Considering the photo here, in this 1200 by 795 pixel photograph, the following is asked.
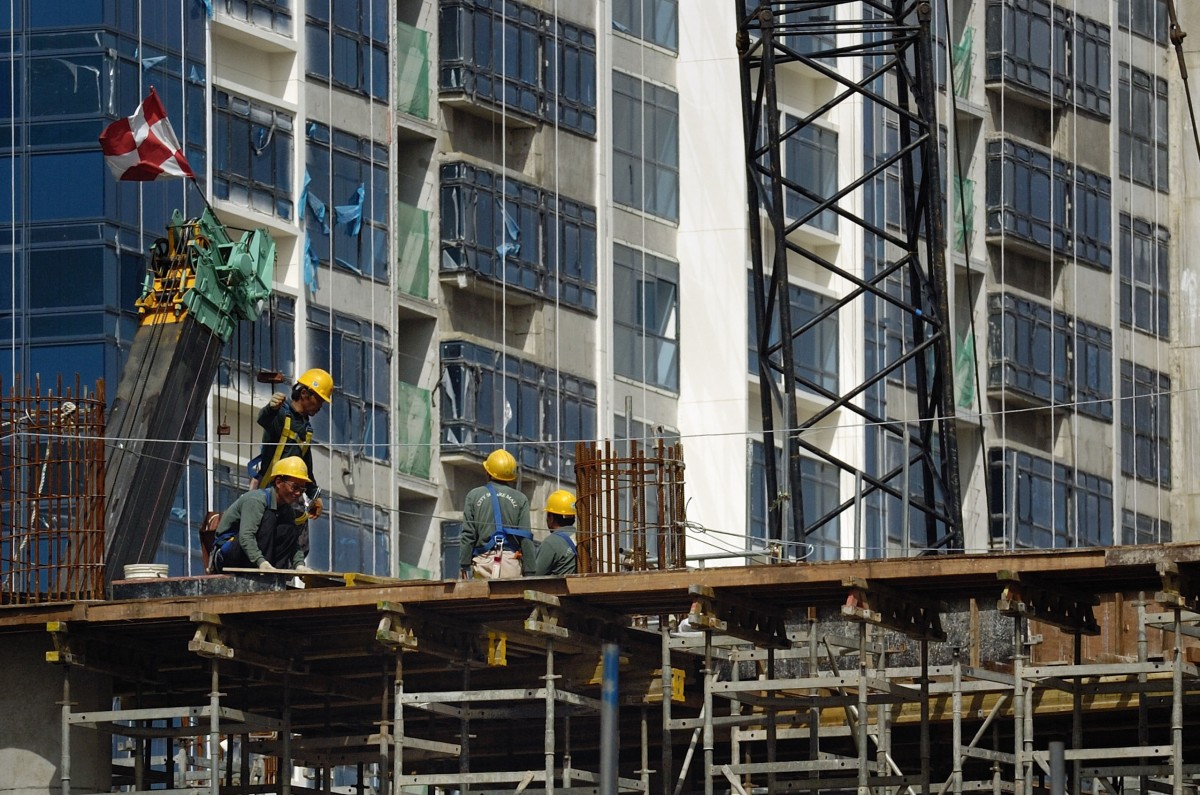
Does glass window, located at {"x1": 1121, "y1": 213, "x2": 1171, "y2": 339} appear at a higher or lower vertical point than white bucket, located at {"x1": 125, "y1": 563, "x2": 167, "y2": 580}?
higher

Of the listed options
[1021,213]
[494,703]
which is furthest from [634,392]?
[494,703]

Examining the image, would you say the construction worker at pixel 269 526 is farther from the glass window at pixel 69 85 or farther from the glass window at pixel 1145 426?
the glass window at pixel 1145 426

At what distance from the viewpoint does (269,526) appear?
41.8 meters

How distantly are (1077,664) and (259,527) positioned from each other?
966cm

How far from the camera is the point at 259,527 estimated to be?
41.8 m

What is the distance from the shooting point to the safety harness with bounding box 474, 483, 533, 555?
4209 centimetres

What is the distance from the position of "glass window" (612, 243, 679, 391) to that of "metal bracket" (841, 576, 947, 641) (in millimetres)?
38394

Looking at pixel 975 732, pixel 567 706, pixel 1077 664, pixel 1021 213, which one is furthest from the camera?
pixel 1021 213

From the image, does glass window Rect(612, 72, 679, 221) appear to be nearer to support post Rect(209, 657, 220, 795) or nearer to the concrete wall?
the concrete wall

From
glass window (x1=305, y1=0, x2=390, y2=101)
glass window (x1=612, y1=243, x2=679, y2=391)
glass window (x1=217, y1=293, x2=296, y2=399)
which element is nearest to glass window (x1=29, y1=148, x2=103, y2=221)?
glass window (x1=217, y1=293, x2=296, y2=399)

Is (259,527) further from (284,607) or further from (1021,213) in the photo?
(1021,213)

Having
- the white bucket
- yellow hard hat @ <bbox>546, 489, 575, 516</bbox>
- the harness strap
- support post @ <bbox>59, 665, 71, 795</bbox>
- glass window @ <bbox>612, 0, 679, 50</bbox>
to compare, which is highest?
glass window @ <bbox>612, 0, 679, 50</bbox>

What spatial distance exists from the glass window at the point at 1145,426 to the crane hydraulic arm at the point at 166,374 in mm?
53905

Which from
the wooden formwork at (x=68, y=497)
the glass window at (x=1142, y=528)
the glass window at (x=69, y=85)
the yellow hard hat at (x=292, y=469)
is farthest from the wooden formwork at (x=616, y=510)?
the glass window at (x=1142, y=528)
